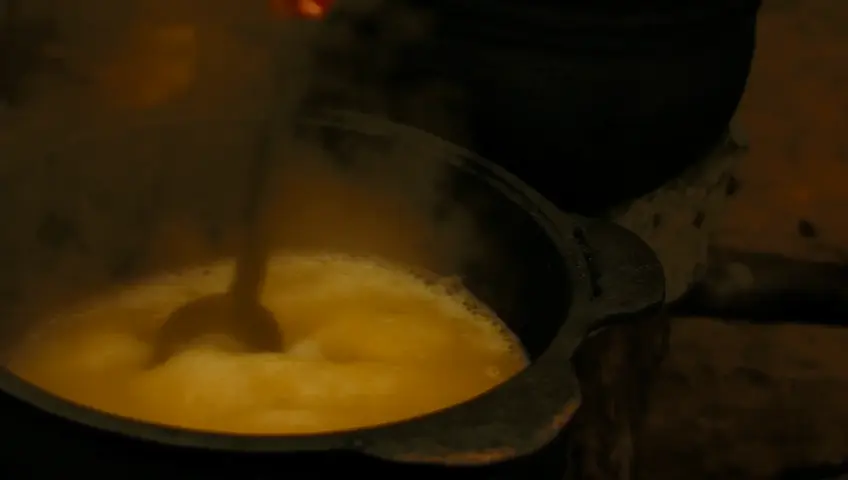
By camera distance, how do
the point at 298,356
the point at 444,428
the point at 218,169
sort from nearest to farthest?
the point at 444,428, the point at 298,356, the point at 218,169

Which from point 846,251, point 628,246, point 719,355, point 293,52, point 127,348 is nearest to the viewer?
point 628,246

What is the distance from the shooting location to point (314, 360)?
1.02 meters

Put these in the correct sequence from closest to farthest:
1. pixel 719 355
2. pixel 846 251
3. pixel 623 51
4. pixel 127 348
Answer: pixel 127 348 → pixel 623 51 → pixel 719 355 → pixel 846 251

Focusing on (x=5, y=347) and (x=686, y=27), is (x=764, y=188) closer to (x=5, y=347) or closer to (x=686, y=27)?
(x=686, y=27)

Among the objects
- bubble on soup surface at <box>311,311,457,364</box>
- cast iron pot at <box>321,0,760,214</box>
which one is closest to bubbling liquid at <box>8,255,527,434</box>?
bubble on soup surface at <box>311,311,457,364</box>

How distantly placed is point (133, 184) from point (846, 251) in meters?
1.64

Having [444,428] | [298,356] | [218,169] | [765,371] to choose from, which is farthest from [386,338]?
[765,371]

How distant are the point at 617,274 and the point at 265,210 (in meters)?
0.41

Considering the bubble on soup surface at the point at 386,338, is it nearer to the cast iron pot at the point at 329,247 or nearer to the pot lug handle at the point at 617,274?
the cast iron pot at the point at 329,247

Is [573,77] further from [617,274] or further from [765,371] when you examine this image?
[765,371]

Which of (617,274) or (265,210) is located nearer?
(617,274)

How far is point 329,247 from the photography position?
1.25 metres

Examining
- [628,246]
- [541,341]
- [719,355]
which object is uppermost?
[628,246]

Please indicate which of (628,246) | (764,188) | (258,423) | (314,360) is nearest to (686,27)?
(628,246)
